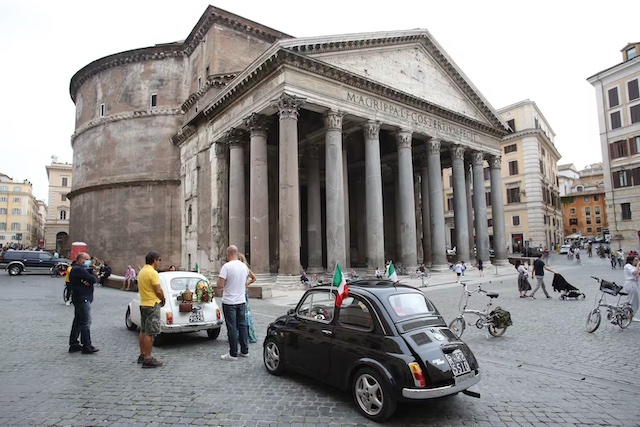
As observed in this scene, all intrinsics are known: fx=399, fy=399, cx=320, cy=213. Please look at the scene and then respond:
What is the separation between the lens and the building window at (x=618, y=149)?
1294 inches

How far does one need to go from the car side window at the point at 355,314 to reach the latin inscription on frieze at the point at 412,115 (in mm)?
16459

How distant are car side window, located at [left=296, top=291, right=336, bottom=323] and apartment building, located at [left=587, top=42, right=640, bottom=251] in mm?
34985

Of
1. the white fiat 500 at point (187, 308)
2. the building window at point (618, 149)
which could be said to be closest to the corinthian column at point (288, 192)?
the white fiat 500 at point (187, 308)

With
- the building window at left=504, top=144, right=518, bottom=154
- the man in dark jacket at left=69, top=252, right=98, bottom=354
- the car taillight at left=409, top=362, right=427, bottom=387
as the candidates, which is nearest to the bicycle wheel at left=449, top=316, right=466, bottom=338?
the car taillight at left=409, top=362, right=427, bottom=387

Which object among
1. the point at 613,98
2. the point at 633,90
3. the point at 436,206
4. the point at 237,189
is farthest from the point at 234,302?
the point at 613,98

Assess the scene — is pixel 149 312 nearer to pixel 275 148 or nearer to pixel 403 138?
pixel 403 138

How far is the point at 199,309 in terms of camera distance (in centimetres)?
803

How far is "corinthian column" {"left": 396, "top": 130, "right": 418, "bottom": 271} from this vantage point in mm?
21938

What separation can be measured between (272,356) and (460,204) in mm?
22859

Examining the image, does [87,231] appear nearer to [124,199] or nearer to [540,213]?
[124,199]

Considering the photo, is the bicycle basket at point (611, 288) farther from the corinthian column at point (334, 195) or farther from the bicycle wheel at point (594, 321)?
the corinthian column at point (334, 195)

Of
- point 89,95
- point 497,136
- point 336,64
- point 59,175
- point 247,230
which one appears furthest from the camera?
point 59,175

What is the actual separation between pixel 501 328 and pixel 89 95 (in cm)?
3731

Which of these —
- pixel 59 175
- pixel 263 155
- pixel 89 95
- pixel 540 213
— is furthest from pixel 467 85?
pixel 59 175
